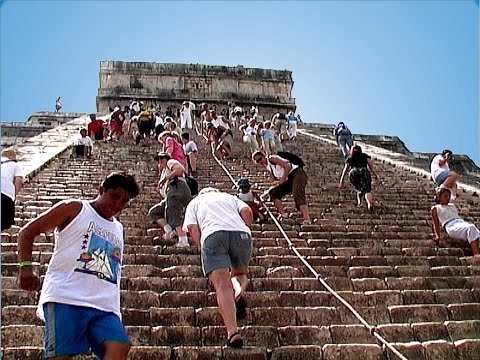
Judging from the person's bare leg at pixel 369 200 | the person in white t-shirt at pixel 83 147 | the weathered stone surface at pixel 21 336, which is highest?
the person in white t-shirt at pixel 83 147

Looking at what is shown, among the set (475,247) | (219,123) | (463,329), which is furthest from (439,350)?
(219,123)

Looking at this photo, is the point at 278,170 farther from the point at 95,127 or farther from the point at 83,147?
the point at 95,127

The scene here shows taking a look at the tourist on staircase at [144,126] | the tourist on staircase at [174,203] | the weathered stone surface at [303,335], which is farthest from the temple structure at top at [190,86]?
the weathered stone surface at [303,335]

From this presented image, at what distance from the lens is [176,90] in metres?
32.5

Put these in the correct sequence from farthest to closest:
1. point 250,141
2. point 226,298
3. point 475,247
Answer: point 250,141 < point 475,247 < point 226,298

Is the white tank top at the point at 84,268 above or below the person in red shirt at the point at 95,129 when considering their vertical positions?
below

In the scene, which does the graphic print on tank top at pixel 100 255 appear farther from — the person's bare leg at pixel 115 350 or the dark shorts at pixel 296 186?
the dark shorts at pixel 296 186

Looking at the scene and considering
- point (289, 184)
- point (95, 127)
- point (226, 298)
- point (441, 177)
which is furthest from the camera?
point (95, 127)

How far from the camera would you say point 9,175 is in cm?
614

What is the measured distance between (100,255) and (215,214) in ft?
4.85

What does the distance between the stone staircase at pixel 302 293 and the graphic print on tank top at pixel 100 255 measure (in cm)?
88

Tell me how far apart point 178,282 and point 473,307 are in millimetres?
2844

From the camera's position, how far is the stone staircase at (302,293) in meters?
4.64

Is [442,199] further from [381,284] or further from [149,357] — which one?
[149,357]
